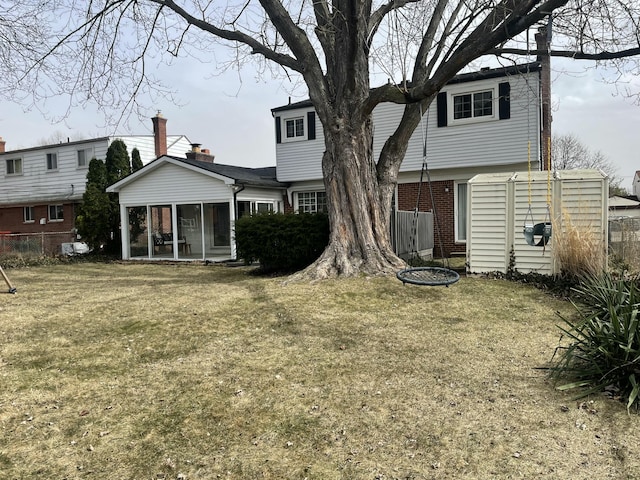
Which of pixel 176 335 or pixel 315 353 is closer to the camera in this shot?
pixel 315 353

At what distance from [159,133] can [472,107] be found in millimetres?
16904

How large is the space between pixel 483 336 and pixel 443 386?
187 cm

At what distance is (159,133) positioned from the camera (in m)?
25.3

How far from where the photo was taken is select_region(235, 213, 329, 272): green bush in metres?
11.3

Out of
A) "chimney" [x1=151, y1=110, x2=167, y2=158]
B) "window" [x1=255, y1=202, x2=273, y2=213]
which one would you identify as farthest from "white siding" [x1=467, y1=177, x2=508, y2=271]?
"chimney" [x1=151, y1=110, x2=167, y2=158]

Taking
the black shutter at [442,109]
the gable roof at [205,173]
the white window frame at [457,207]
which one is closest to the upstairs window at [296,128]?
the gable roof at [205,173]

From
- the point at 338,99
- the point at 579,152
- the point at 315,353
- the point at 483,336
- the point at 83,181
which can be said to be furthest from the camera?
the point at 579,152

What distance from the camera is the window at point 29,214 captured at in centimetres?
2486

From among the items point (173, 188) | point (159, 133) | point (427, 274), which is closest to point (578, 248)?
point (427, 274)

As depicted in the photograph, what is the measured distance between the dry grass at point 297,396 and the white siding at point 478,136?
27.0 feet

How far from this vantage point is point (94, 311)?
749cm

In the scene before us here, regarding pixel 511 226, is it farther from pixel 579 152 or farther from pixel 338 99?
pixel 579 152

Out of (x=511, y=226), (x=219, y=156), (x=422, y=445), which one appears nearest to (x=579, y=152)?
(x=219, y=156)

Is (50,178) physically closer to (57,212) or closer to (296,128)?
(57,212)
